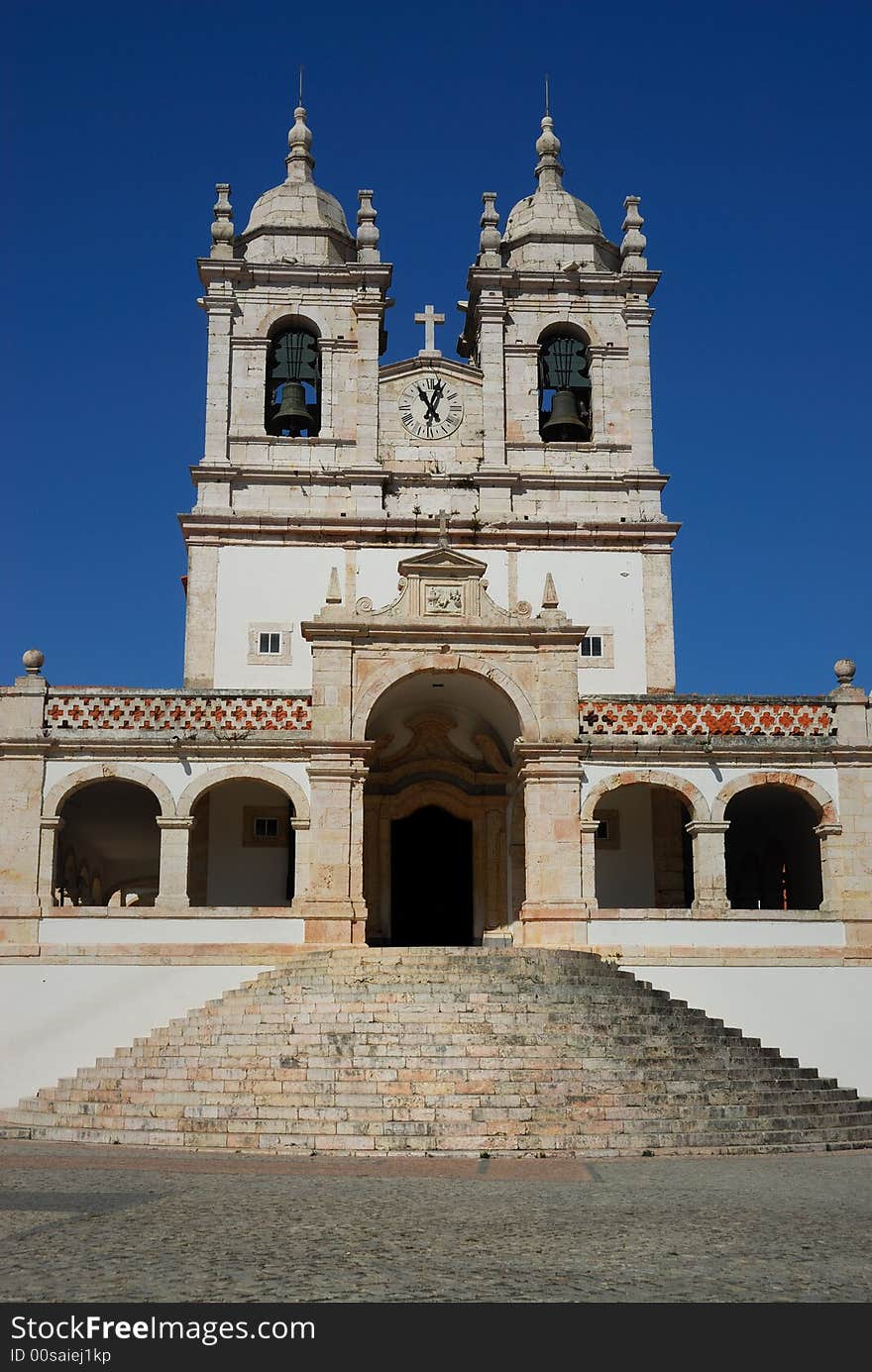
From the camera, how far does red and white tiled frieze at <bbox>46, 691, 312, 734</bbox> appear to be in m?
21.3

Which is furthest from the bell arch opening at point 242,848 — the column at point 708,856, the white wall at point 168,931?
the column at point 708,856

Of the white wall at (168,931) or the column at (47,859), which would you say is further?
the column at (47,859)

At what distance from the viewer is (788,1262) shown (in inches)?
314

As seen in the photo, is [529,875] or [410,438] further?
[410,438]

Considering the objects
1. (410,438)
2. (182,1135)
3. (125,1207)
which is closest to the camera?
(125,1207)

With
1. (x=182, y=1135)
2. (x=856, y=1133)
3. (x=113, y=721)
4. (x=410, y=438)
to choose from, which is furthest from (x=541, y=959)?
(x=410, y=438)

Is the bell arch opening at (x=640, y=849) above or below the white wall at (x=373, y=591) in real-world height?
below

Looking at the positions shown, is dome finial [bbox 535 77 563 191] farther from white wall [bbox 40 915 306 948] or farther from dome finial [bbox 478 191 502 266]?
white wall [bbox 40 915 306 948]

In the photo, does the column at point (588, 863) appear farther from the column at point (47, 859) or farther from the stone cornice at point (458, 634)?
the column at point (47, 859)

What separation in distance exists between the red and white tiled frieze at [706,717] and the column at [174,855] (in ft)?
20.0

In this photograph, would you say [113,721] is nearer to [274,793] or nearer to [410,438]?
[274,793]

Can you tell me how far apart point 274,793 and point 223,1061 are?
7.69m

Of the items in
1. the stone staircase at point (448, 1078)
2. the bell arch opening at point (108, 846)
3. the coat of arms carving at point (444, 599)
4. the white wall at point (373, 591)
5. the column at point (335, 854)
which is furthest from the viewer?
the white wall at point (373, 591)

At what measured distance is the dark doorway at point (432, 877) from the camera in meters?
24.0
